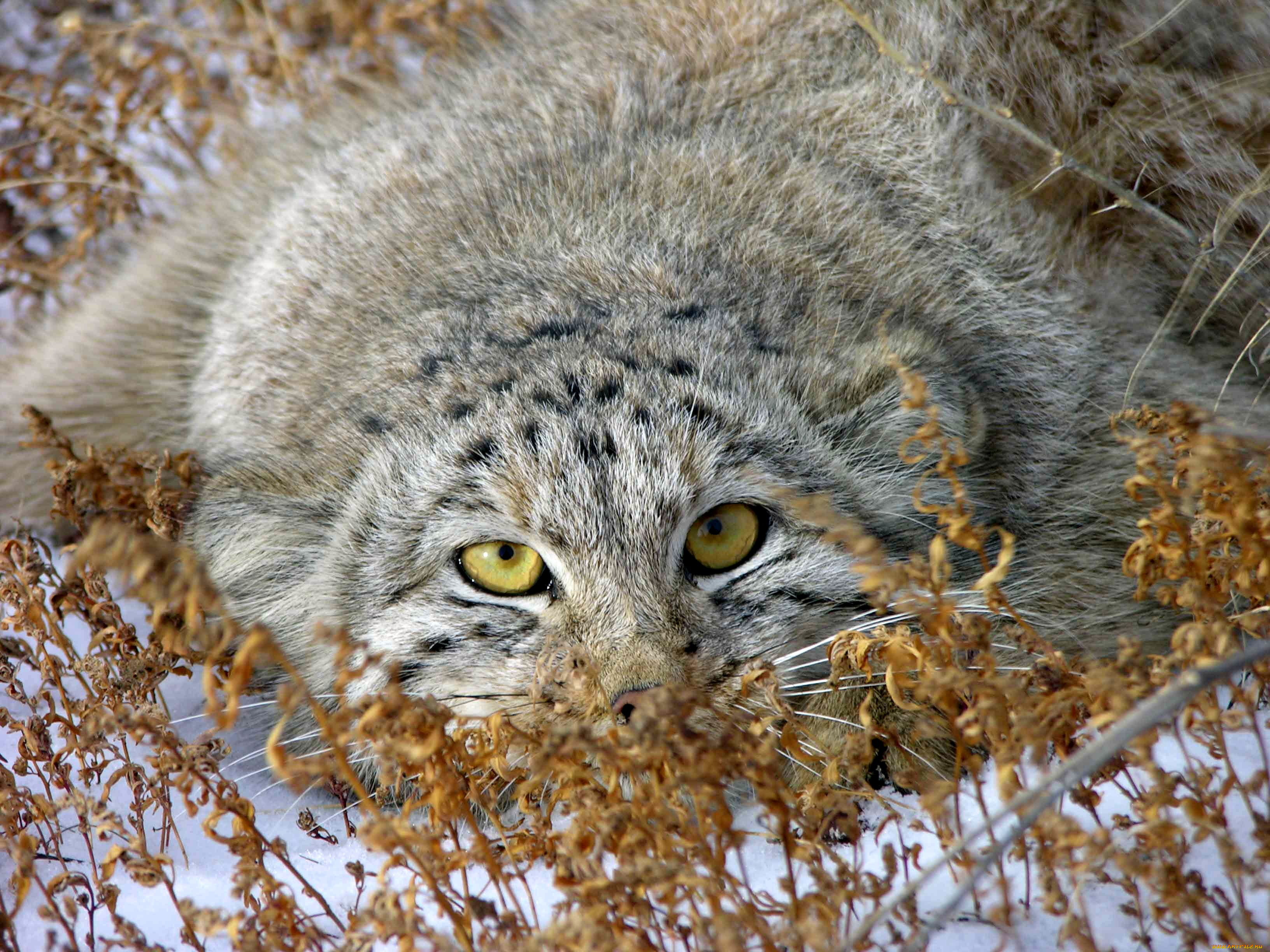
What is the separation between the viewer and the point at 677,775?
7.81ft

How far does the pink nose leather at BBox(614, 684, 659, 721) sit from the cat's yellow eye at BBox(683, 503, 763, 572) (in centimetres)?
41

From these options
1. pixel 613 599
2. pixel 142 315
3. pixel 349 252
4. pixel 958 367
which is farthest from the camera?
pixel 142 315

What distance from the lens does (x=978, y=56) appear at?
3.76 meters

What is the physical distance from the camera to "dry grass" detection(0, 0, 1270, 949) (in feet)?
7.04

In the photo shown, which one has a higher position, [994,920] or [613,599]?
[613,599]

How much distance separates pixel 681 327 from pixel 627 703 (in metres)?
1.00

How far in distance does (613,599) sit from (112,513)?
4.89 feet

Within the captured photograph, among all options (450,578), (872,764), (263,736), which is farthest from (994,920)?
(263,736)

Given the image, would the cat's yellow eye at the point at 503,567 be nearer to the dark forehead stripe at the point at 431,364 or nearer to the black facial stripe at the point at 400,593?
the black facial stripe at the point at 400,593

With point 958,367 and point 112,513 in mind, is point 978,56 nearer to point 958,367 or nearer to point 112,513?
point 958,367

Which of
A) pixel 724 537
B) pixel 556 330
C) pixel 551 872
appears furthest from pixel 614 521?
pixel 551 872

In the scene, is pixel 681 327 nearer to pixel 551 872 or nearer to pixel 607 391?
pixel 607 391

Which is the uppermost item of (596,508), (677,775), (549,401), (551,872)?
(549,401)

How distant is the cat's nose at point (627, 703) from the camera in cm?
258
